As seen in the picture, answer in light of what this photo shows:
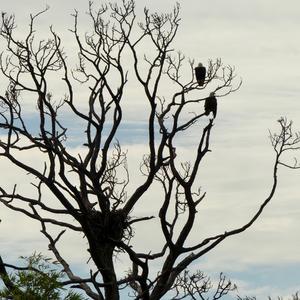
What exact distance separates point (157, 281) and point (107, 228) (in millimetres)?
1719

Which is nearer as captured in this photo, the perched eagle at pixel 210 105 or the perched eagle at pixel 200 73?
the perched eagle at pixel 210 105

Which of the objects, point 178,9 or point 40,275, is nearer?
point 40,275

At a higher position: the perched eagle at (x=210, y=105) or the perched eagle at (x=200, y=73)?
the perched eagle at (x=200, y=73)

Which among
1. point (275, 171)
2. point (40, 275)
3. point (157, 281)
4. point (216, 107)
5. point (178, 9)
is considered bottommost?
point (40, 275)

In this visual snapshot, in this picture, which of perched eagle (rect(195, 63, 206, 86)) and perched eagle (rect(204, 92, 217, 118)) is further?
perched eagle (rect(195, 63, 206, 86))

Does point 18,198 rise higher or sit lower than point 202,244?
higher

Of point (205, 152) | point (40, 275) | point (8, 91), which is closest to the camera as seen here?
point (40, 275)

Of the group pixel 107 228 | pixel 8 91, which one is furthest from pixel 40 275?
pixel 8 91

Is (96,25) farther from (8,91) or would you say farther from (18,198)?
(18,198)

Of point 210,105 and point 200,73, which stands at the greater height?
point 200,73

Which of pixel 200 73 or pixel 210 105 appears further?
pixel 200 73

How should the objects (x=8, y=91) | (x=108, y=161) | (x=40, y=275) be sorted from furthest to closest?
(x=108, y=161), (x=8, y=91), (x=40, y=275)

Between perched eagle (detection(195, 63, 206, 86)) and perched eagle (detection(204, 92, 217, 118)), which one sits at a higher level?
perched eagle (detection(195, 63, 206, 86))

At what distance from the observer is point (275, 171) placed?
2142 centimetres
